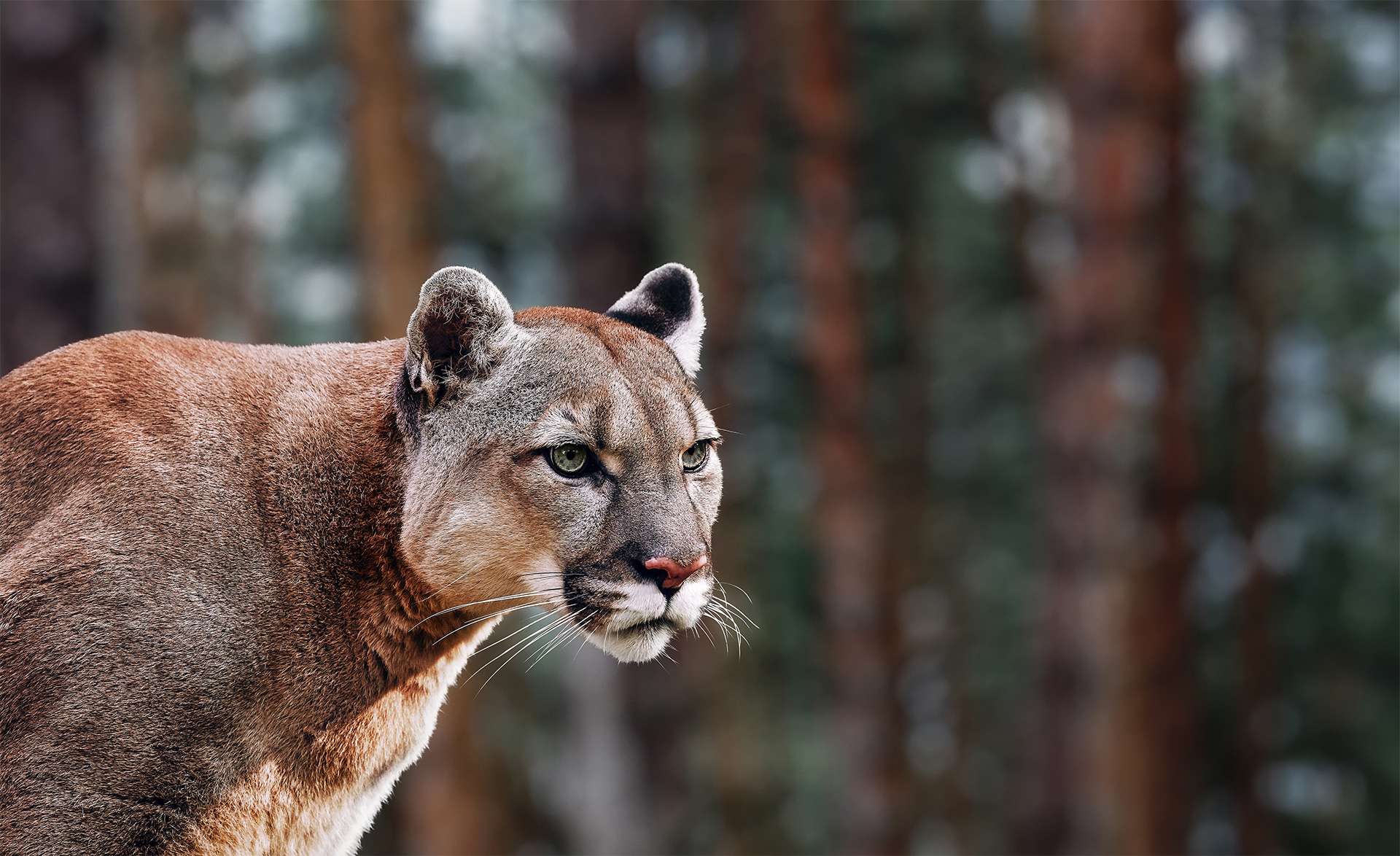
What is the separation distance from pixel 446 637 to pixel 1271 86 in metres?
26.6

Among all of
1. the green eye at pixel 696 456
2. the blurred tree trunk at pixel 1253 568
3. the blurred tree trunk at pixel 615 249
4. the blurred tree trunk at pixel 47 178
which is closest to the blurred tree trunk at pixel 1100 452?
the blurred tree trunk at pixel 615 249

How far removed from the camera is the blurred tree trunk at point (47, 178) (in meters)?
9.55

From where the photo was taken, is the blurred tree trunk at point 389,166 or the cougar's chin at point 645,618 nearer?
the cougar's chin at point 645,618

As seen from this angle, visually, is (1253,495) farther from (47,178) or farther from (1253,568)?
(47,178)

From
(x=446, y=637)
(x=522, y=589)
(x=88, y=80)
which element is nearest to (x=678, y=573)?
(x=522, y=589)

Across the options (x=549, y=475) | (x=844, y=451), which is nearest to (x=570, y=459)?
(x=549, y=475)

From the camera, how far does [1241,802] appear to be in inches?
1067

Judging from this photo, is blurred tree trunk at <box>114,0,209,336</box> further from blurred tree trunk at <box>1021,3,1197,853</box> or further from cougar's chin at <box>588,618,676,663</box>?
cougar's chin at <box>588,618,676,663</box>

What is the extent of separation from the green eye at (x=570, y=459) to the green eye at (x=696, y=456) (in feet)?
1.01

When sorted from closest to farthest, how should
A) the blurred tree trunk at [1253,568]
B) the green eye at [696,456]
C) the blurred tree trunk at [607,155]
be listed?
the green eye at [696,456]
the blurred tree trunk at [607,155]
the blurred tree trunk at [1253,568]

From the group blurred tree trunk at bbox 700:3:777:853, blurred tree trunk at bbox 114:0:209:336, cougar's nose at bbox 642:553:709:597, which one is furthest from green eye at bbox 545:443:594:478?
blurred tree trunk at bbox 114:0:209:336

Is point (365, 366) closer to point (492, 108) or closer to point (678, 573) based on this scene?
point (678, 573)

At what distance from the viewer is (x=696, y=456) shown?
4922mm

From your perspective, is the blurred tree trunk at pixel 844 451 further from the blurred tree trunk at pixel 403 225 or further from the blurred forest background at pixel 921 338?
the blurred tree trunk at pixel 403 225
